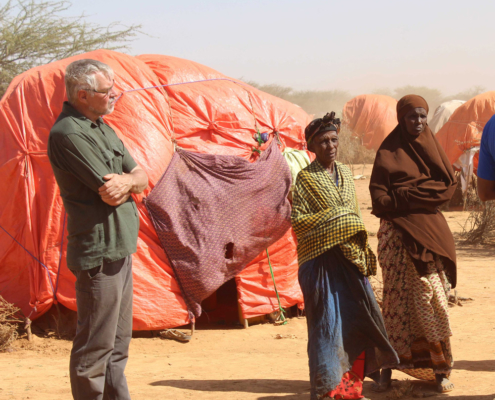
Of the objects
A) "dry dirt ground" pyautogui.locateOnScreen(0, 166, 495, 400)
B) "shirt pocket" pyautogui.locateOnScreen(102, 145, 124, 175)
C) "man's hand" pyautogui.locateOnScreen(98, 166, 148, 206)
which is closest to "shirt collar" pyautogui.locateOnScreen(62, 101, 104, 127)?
"shirt pocket" pyautogui.locateOnScreen(102, 145, 124, 175)

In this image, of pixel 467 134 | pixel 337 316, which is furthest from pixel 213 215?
pixel 467 134

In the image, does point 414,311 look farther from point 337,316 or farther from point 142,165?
point 142,165

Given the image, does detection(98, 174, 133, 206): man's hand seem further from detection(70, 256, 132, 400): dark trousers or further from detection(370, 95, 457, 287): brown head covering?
detection(370, 95, 457, 287): brown head covering

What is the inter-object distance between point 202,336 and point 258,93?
8.78 feet

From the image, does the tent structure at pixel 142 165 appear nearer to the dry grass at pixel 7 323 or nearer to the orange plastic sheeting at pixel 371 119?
the dry grass at pixel 7 323

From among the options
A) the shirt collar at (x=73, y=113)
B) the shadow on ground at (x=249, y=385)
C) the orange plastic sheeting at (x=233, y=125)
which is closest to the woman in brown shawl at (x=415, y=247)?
the shadow on ground at (x=249, y=385)

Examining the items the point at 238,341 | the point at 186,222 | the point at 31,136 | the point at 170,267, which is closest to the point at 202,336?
the point at 238,341

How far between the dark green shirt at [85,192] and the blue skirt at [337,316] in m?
1.20

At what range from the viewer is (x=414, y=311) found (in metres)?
3.85

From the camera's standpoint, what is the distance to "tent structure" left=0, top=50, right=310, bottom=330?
5.30 m

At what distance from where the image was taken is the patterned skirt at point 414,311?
12.4ft

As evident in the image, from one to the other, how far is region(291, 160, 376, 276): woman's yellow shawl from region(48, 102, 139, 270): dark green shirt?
115cm

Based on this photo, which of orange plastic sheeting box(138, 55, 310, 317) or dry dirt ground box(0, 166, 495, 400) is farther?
orange plastic sheeting box(138, 55, 310, 317)

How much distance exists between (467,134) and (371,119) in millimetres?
7841
